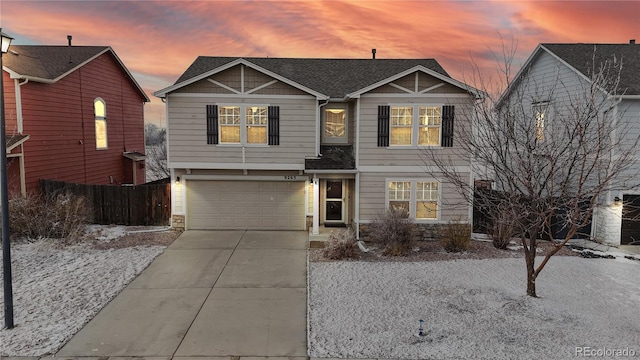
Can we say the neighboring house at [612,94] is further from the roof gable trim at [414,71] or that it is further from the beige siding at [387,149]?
the beige siding at [387,149]

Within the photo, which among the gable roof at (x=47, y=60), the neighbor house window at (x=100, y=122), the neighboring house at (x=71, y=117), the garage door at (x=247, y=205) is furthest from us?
the neighbor house window at (x=100, y=122)

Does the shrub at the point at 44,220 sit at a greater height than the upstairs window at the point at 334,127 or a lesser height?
lesser

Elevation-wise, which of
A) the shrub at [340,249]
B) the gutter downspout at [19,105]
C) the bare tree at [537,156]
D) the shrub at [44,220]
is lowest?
the shrub at [340,249]

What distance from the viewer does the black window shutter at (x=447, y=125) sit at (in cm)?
1440

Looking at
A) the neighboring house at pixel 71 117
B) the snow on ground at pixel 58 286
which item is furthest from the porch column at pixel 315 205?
the neighboring house at pixel 71 117

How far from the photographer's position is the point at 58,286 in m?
9.72

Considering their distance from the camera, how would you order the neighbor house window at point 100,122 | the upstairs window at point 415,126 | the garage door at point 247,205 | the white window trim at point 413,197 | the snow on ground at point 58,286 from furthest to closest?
the neighbor house window at point 100,122 → the garage door at point 247,205 → the white window trim at point 413,197 → the upstairs window at point 415,126 → the snow on ground at point 58,286

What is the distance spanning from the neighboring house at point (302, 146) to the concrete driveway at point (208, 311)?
3182mm

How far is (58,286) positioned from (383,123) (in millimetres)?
10871

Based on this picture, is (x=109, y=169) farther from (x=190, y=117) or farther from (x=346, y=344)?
(x=346, y=344)

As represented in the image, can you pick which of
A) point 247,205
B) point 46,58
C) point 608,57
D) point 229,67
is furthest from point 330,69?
point 46,58

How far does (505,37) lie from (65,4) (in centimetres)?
1974

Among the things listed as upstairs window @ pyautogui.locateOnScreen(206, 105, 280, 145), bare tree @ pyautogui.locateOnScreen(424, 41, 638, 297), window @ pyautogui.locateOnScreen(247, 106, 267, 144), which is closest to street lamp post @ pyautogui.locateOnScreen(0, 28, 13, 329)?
upstairs window @ pyautogui.locateOnScreen(206, 105, 280, 145)

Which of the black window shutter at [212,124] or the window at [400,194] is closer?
the window at [400,194]
